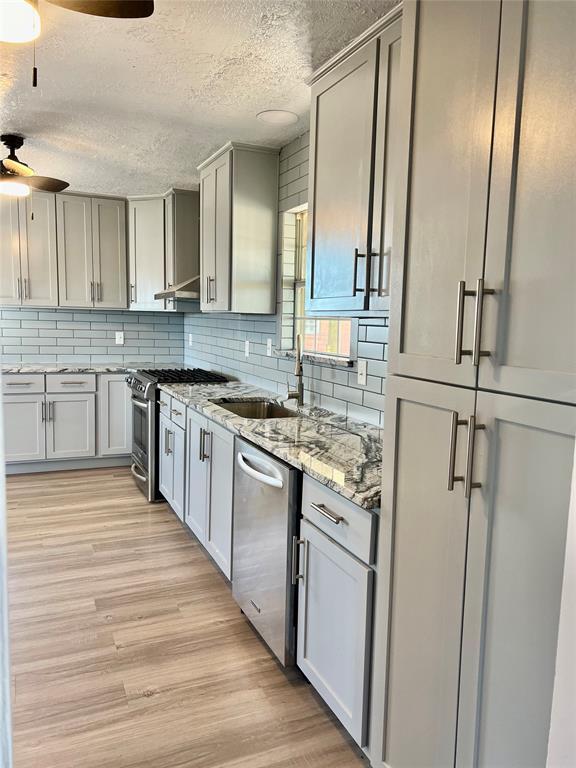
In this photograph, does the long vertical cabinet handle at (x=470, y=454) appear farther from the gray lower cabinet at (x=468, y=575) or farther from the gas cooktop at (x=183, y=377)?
the gas cooktop at (x=183, y=377)

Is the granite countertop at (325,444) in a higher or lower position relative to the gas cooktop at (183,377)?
lower

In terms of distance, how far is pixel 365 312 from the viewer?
6.73 ft

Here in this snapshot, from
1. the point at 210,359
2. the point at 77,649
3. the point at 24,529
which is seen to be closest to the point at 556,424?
the point at 77,649

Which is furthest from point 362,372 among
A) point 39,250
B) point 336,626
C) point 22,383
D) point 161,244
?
point 39,250

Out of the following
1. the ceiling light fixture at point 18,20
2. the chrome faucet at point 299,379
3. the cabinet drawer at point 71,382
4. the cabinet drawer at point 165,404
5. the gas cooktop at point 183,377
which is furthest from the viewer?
the cabinet drawer at point 71,382

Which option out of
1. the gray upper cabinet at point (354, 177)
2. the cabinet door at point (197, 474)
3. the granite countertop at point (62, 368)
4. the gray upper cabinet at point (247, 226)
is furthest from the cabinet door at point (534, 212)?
the granite countertop at point (62, 368)

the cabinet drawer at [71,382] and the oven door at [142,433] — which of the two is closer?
the oven door at [142,433]

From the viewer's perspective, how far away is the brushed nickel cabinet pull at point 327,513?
1707 millimetres

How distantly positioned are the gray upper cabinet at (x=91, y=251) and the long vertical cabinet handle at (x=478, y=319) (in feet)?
14.9

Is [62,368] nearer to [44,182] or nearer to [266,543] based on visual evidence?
[44,182]

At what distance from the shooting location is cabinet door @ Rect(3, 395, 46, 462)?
471 cm

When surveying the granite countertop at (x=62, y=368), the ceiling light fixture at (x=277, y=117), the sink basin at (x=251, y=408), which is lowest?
the sink basin at (x=251, y=408)

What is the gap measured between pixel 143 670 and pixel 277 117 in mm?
2683

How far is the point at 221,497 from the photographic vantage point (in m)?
2.80
